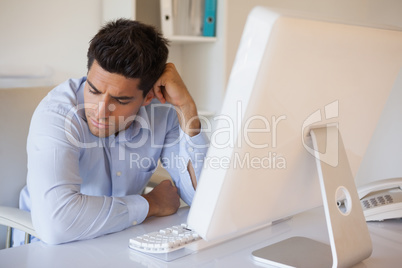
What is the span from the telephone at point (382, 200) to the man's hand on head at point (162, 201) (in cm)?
56

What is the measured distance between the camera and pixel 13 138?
159cm

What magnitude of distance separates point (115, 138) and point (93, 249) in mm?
545

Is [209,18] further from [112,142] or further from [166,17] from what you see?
[112,142]

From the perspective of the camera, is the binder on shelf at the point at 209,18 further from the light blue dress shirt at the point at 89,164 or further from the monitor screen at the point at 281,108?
the monitor screen at the point at 281,108

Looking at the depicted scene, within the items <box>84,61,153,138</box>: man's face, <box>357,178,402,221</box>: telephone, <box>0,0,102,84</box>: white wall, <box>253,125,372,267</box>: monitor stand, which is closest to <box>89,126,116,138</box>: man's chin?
<box>84,61,153,138</box>: man's face

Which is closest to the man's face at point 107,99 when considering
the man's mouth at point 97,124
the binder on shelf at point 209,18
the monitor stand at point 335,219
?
the man's mouth at point 97,124

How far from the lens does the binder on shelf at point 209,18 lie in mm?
2486

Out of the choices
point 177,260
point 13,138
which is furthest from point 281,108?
point 13,138

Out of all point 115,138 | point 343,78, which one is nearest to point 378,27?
point 343,78

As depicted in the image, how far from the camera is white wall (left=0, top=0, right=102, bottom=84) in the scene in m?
2.17

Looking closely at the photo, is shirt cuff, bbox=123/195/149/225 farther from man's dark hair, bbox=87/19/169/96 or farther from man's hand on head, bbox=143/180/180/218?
man's dark hair, bbox=87/19/169/96

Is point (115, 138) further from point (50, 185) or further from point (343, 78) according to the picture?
point (343, 78)

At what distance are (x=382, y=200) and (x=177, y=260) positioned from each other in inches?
27.7

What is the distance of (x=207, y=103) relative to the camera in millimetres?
2678
